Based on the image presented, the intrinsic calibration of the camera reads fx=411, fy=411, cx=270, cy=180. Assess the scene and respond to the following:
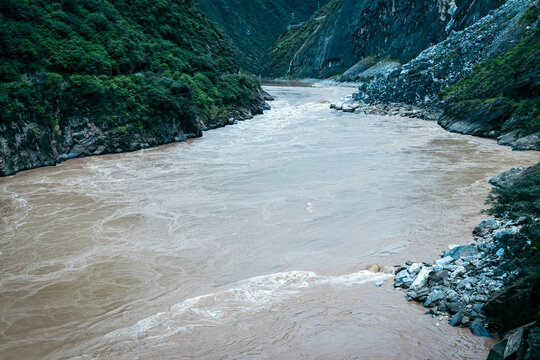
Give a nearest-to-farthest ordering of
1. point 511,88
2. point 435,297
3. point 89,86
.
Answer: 1. point 435,297
2. point 89,86
3. point 511,88

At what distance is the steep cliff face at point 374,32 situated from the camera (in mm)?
57969

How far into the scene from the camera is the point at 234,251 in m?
11.8

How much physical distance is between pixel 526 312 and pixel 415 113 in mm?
32807

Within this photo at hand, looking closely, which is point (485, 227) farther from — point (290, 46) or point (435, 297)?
point (290, 46)

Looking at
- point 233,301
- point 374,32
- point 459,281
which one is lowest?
point 233,301

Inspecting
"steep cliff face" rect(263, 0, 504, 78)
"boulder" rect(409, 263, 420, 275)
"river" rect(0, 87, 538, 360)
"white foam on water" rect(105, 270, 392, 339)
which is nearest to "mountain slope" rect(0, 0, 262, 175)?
"river" rect(0, 87, 538, 360)

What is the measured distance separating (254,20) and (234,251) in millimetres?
162357

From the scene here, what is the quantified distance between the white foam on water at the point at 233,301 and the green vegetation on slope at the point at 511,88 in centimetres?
1886

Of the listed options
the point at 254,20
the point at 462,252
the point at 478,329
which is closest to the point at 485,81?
the point at 462,252

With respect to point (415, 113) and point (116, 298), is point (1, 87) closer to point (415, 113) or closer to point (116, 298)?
point (116, 298)

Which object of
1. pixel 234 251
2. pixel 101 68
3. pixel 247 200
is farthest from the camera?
pixel 101 68

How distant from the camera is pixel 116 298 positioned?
372 inches

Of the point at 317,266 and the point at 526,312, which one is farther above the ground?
the point at 526,312

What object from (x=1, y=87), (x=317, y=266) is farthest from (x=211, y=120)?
(x=317, y=266)
